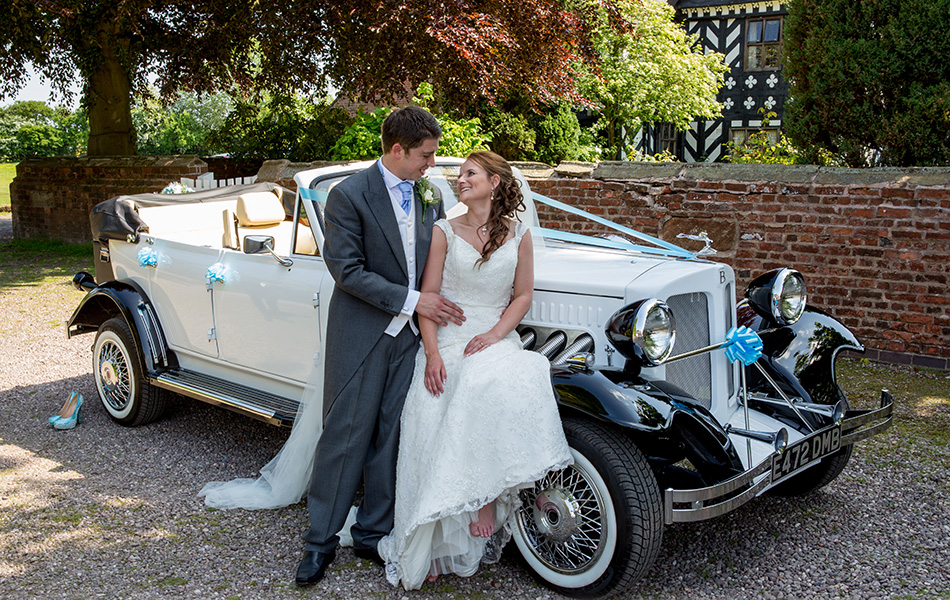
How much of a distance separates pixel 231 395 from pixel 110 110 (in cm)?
1137

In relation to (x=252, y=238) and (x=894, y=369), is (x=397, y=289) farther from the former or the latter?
(x=894, y=369)

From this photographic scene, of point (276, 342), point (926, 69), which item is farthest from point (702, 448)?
point (926, 69)

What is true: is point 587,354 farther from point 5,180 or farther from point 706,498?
point 5,180

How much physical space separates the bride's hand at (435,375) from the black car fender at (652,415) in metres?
0.49

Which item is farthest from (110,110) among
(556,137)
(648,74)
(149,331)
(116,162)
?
(648,74)

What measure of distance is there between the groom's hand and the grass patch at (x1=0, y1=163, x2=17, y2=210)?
2322 centimetres

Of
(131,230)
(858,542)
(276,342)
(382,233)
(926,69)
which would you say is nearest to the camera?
(382,233)

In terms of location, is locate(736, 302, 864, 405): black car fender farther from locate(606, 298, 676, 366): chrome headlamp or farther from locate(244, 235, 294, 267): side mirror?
locate(244, 235, 294, 267): side mirror

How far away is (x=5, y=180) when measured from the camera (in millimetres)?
31469

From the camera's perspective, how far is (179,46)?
13.2 meters

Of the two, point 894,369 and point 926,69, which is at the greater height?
point 926,69

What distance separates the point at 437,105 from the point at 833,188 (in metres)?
6.37

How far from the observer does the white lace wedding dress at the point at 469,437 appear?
3186 millimetres

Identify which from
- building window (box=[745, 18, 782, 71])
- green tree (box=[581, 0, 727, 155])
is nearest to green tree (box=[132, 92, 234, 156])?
green tree (box=[581, 0, 727, 155])
